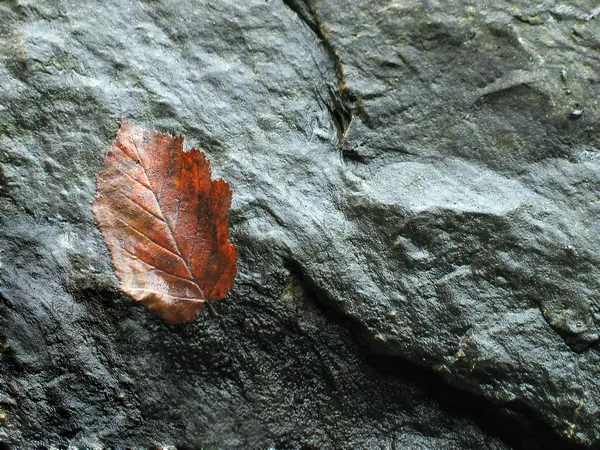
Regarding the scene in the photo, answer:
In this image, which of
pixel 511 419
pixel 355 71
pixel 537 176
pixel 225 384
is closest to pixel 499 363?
pixel 511 419

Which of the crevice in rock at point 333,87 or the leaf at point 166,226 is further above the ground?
the crevice in rock at point 333,87

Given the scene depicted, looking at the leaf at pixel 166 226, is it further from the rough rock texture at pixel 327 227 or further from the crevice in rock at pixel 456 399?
the crevice in rock at pixel 456 399

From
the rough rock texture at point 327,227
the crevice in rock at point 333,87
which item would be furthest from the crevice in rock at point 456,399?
the crevice in rock at point 333,87

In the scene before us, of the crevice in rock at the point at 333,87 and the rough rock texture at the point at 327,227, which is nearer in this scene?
the rough rock texture at the point at 327,227

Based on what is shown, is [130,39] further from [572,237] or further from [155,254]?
[572,237]

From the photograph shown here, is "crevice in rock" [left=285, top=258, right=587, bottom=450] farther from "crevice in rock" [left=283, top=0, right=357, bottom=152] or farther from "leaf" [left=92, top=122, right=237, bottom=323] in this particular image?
"crevice in rock" [left=283, top=0, right=357, bottom=152]

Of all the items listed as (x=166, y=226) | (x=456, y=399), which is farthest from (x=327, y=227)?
Result: (x=456, y=399)
